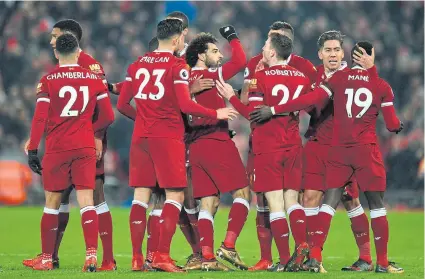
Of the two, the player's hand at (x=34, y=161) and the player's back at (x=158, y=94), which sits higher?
the player's back at (x=158, y=94)

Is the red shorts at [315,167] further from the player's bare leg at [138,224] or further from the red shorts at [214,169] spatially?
the player's bare leg at [138,224]

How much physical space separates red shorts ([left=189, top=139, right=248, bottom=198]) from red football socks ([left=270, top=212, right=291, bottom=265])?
0.66 metres

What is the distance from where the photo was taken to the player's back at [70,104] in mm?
10773

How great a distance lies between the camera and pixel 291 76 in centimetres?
1088

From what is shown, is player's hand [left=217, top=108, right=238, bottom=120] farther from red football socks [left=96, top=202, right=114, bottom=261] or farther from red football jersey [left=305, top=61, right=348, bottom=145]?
red football socks [left=96, top=202, right=114, bottom=261]

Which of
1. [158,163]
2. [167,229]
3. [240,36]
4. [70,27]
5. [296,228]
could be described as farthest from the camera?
[240,36]

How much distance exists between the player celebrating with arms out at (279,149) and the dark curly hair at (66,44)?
153 centimetres

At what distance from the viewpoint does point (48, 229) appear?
11.1m

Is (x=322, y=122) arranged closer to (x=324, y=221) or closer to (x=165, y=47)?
(x=324, y=221)

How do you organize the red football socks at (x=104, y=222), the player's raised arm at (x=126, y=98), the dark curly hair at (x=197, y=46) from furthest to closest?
the red football socks at (x=104, y=222) → the dark curly hair at (x=197, y=46) → the player's raised arm at (x=126, y=98)

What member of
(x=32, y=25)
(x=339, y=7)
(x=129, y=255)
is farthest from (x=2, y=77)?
(x=129, y=255)

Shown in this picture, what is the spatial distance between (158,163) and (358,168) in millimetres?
1933

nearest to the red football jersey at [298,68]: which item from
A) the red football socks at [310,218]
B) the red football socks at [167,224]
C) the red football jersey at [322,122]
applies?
the red football jersey at [322,122]

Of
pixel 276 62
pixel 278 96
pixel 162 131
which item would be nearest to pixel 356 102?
pixel 278 96
